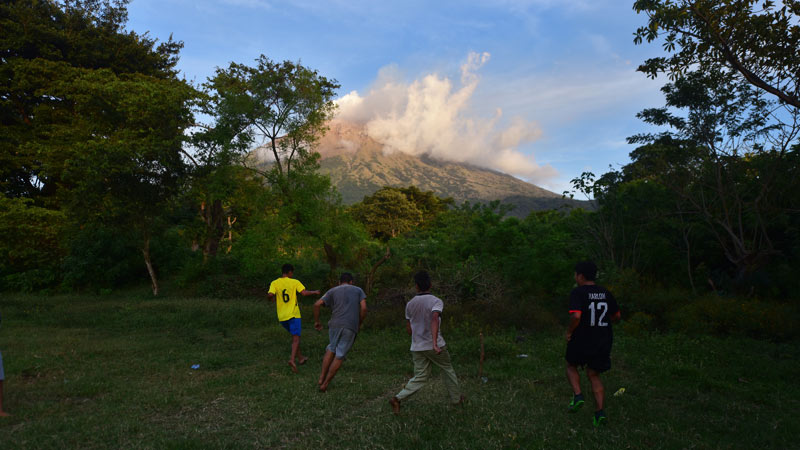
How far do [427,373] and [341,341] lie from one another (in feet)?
5.44

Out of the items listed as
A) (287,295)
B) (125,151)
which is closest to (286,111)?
(125,151)

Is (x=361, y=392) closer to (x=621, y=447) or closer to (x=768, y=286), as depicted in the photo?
(x=621, y=447)

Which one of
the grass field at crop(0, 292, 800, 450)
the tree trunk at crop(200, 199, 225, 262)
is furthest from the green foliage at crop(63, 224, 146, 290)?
the grass field at crop(0, 292, 800, 450)

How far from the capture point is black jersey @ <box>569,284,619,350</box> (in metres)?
5.29

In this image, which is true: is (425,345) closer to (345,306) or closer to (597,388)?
(345,306)

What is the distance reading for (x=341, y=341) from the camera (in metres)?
6.88

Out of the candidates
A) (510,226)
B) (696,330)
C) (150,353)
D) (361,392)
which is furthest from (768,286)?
(150,353)

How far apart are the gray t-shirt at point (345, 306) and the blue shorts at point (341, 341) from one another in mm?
62

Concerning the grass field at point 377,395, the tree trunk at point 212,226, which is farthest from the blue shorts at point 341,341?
the tree trunk at point 212,226

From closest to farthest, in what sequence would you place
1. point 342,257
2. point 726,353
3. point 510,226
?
point 726,353 → point 510,226 → point 342,257

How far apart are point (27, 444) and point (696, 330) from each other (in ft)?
A: 40.5

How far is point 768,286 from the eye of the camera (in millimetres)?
12914

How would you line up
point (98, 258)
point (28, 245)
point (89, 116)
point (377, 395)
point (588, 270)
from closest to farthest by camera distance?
point (588, 270) → point (377, 395) → point (28, 245) → point (98, 258) → point (89, 116)

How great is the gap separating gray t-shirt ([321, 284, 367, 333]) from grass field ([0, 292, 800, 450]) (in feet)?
3.25
